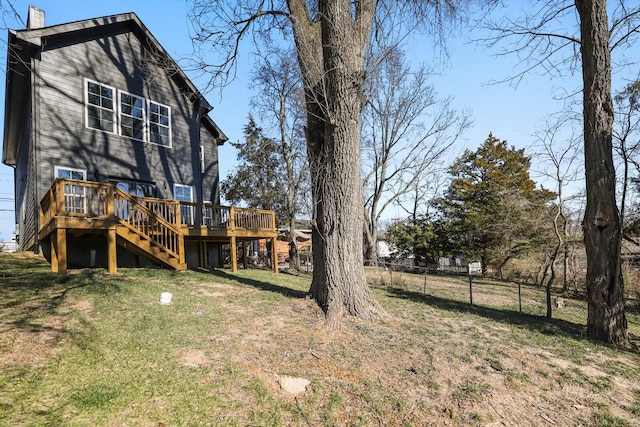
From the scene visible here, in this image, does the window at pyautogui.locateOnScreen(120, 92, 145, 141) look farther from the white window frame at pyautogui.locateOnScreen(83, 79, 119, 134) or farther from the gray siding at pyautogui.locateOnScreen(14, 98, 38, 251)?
the gray siding at pyautogui.locateOnScreen(14, 98, 38, 251)

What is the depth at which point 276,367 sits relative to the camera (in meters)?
4.21

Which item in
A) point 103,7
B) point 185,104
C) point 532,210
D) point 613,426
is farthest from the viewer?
point 532,210

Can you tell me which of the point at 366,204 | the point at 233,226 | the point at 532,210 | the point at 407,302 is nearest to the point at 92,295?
the point at 233,226

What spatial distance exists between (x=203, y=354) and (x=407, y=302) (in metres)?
5.44

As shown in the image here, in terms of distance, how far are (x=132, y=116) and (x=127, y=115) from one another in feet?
0.59

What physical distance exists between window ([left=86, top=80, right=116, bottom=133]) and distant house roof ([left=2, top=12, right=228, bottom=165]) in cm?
149

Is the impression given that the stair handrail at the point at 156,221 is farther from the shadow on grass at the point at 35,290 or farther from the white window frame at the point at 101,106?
the white window frame at the point at 101,106

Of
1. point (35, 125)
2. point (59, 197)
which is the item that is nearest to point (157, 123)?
point (35, 125)

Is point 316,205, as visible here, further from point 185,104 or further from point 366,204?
point 366,204

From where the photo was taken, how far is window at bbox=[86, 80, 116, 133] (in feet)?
35.6

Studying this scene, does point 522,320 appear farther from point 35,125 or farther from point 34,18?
point 34,18

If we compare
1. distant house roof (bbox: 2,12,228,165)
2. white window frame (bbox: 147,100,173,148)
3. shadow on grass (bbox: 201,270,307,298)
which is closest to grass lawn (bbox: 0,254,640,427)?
shadow on grass (bbox: 201,270,307,298)

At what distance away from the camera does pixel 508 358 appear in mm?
4746

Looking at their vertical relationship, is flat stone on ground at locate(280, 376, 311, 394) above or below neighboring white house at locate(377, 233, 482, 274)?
above
